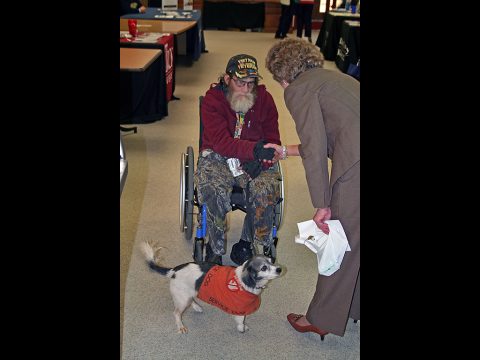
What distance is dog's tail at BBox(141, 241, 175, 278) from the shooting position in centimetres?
235

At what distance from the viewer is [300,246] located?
318 centimetres

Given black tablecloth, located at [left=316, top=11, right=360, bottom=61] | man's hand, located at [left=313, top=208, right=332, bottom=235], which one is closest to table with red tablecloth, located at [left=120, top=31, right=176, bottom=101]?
man's hand, located at [left=313, top=208, right=332, bottom=235]

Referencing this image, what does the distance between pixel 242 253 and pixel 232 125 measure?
0.66 metres

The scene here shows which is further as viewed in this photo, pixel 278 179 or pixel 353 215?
pixel 278 179

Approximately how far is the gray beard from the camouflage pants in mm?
274

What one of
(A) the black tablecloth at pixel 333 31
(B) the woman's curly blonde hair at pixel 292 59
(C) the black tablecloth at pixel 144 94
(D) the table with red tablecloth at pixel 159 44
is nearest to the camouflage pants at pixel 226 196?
(B) the woman's curly blonde hair at pixel 292 59

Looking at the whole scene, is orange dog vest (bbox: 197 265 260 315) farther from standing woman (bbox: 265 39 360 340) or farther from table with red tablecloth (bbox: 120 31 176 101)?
table with red tablecloth (bbox: 120 31 176 101)

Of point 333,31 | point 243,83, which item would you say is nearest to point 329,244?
point 243,83
